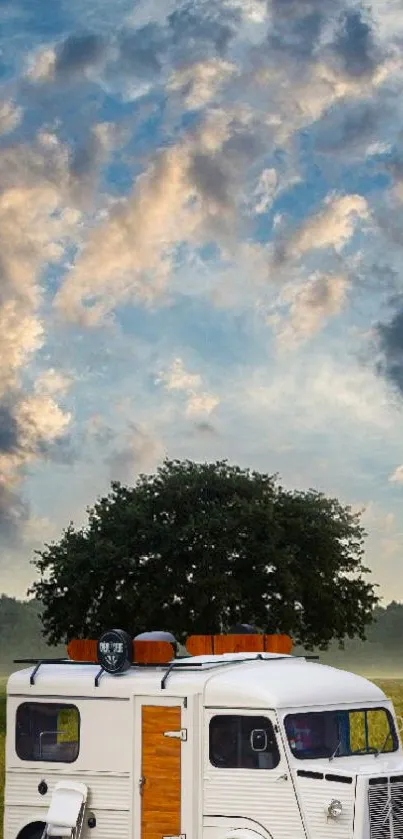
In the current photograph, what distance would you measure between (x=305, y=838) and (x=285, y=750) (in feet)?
3.40

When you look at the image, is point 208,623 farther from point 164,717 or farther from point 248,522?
point 164,717

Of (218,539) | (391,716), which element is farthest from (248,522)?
(391,716)

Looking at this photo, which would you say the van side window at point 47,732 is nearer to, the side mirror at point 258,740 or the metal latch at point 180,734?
the metal latch at point 180,734

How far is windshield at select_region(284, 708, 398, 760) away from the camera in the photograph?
52.1ft

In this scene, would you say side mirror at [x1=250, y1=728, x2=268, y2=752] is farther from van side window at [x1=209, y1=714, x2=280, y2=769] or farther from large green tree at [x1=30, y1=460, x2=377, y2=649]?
large green tree at [x1=30, y1=460, x2=377, y2=649]

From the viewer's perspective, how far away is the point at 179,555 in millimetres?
50844

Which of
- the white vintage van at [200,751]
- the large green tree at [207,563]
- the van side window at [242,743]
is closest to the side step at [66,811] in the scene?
the white vintage van at [200,751]

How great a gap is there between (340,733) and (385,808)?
138 cm

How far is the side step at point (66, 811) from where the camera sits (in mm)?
16969

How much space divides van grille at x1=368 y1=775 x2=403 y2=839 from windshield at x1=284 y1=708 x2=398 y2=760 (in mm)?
822

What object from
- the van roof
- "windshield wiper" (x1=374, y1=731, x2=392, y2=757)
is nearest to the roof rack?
the van roof

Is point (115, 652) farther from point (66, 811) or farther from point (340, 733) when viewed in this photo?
point (340, 733)

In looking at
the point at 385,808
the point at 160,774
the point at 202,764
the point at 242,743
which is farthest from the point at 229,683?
the point at 385,808

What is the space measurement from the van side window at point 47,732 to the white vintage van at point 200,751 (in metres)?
0.02
